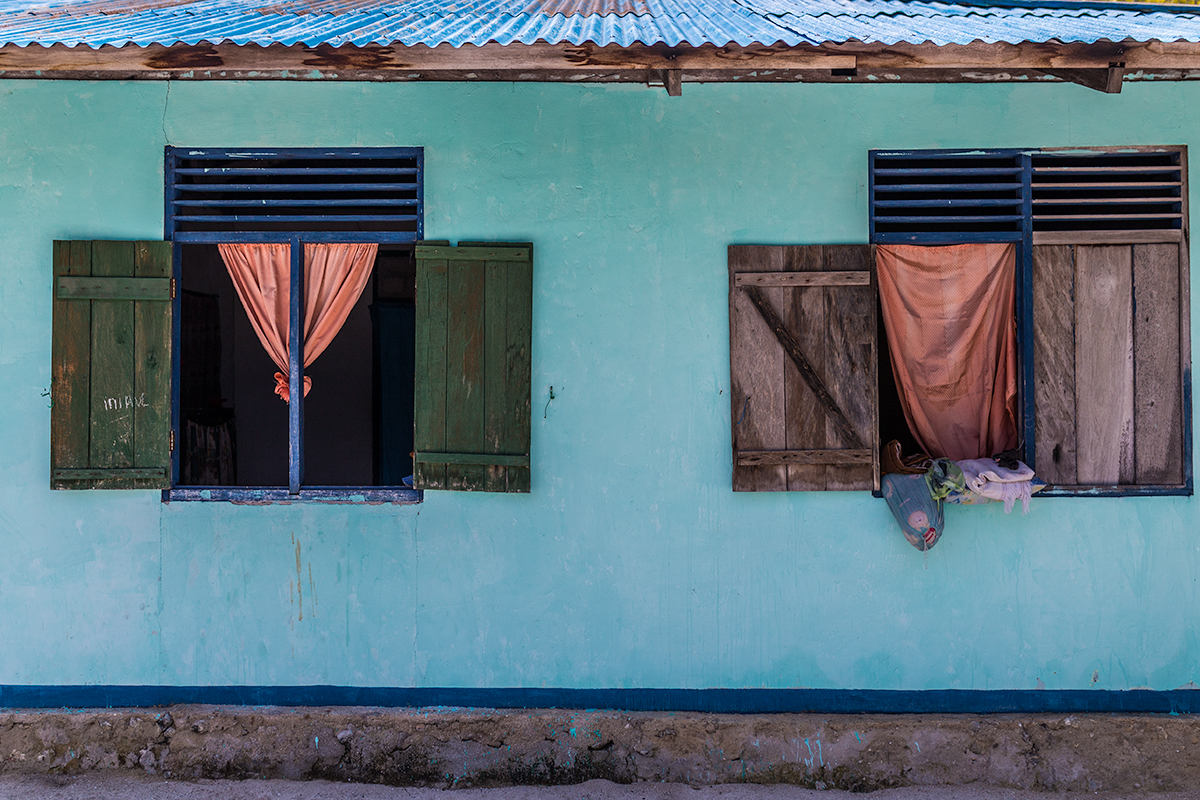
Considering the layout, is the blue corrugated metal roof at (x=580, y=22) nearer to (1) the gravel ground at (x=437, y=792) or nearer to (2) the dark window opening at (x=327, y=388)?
(2) the dark window opening at (x=327, y=388)

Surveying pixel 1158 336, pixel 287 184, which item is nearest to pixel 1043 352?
pixel 1158 336

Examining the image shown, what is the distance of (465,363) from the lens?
379 cm

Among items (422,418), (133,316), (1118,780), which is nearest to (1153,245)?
(1118,780)

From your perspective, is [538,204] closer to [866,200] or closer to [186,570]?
[866,200]

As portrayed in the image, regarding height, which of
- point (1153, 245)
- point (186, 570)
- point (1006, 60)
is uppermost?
point (1006, 60)

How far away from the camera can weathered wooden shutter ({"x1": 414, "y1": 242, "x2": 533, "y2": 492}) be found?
3.77m

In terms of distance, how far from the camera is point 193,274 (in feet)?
20.9

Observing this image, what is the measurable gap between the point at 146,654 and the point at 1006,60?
4464 mm

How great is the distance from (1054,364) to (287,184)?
3.63 metres

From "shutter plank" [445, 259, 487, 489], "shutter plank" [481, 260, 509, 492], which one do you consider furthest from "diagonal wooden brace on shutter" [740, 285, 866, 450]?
"shutter plank" [445, 259, 487, 489]

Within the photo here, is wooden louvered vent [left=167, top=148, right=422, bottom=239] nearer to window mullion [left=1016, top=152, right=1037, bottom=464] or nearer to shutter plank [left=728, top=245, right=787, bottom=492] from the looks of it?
shutter plank [left=728, top=245, right=787, bottom=492]

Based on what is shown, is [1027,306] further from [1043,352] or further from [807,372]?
[807,372]

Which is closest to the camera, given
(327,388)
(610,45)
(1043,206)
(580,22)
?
(610,45)

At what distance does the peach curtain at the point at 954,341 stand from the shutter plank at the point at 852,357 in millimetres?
165
